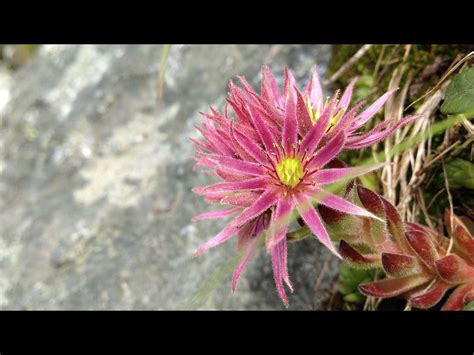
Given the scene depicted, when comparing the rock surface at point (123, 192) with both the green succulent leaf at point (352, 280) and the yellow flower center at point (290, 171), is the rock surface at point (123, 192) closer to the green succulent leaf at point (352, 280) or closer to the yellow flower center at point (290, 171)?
the green succulent leaf at point (352, 280)

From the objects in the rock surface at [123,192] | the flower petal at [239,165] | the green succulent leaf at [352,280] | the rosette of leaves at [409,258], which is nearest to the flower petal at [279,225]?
the flower petal at [239,165]

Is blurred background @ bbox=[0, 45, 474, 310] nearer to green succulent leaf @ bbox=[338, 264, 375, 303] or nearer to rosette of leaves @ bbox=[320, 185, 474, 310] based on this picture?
green succulent leaf @ bbox=[338, 264, 375, 303]

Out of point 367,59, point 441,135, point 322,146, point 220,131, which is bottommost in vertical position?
point 322,146

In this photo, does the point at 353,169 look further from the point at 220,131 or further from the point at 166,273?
the point at 166,273

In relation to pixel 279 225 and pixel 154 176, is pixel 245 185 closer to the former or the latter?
pixel 279 225

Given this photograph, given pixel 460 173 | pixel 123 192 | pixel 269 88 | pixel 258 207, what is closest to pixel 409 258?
pixel 460 173

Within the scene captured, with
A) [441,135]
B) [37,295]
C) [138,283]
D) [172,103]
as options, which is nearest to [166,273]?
[138,283]
